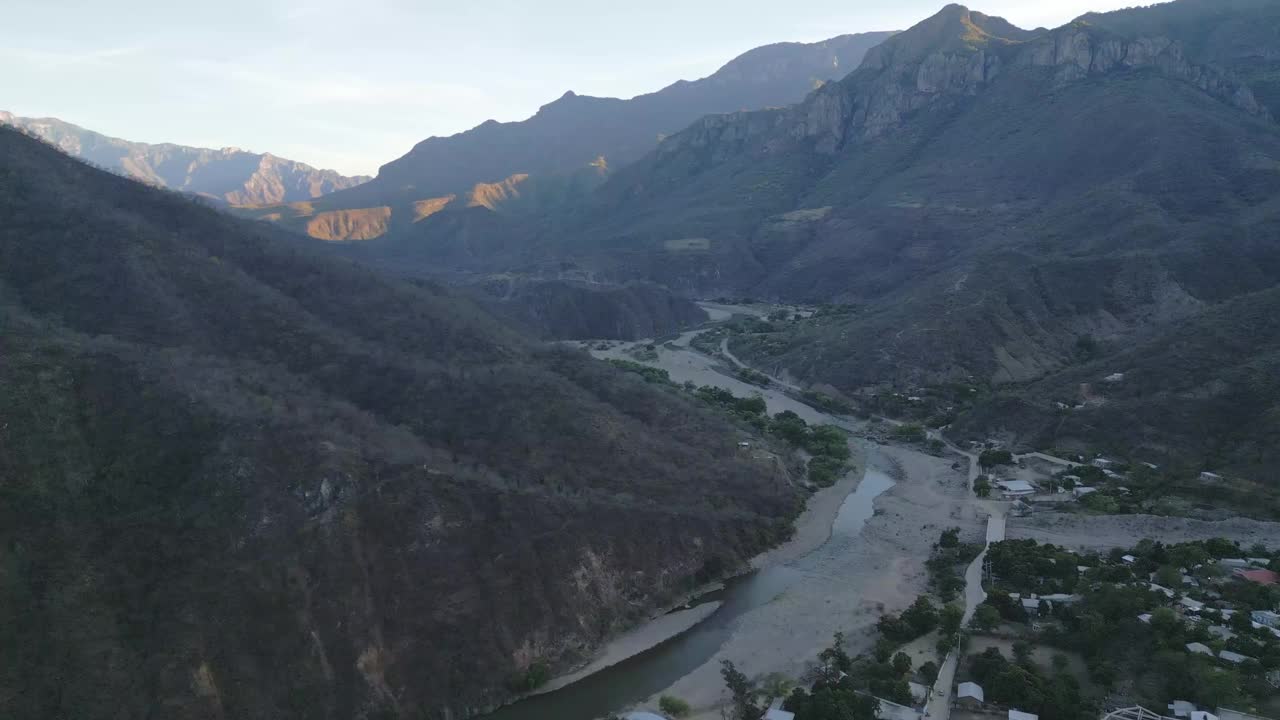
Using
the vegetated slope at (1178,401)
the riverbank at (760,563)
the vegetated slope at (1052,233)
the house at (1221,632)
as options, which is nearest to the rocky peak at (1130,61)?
the vegetated slope at (1052,233)

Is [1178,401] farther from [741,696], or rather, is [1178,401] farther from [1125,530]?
[741,696]

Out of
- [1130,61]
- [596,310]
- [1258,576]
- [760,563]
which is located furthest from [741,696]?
[1130,61]

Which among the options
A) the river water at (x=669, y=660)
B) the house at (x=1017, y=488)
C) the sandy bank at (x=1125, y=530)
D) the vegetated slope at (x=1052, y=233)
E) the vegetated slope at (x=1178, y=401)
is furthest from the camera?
the vegetated slope at (x=1052, y=233)

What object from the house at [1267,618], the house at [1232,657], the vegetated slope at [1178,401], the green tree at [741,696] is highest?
the vegetated slope at [1178,401]

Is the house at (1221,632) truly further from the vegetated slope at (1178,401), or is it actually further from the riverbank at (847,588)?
the vegetated slope at (1178,401)

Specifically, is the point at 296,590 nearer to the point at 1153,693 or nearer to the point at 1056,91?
the point at 1153,693
